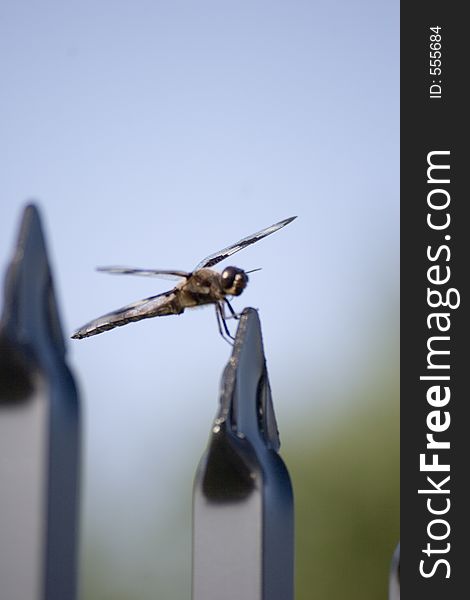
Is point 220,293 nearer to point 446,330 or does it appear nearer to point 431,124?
point 446,330

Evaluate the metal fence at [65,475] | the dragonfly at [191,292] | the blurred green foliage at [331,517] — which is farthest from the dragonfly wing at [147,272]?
the blurred green foliage at [331,517]

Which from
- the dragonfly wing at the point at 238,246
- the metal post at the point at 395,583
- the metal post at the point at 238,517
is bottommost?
the metal post at the point at 395,583

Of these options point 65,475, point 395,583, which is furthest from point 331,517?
point 65,475

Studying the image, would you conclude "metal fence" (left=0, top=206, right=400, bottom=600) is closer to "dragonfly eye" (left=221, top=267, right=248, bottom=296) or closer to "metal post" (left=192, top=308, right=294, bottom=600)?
"metal post" (left=192, top=308, right=294, bottom=600)

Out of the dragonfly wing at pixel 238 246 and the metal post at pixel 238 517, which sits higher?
the dragonfly wing at pixel 238 246

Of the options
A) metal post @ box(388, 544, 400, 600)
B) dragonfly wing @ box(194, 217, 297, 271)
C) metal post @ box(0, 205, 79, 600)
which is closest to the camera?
metal post @ box(0, 205, 79, 600)

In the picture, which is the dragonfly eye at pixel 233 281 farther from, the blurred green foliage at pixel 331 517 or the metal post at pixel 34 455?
the blurred green foliage at pixel 331 517

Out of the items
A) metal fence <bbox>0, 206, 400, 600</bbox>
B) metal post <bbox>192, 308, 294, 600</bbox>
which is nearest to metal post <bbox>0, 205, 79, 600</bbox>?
metal fence <bbox>0, 206, 400, 600</bbox>
